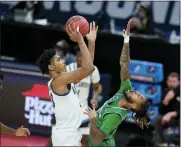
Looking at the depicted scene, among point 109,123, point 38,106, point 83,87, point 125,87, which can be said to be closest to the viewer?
point 109,123

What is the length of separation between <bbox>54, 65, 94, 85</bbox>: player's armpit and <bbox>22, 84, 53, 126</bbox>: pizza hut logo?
9.97ft

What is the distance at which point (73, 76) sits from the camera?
6.94 m

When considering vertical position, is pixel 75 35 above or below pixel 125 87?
above

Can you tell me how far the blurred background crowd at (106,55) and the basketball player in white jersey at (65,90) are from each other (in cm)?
252

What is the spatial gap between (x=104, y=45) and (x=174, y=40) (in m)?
1.24

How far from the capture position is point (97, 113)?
7207 millimetres

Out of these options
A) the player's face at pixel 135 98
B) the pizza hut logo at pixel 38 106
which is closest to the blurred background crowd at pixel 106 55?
the pizza hut logo at pixel 38 106

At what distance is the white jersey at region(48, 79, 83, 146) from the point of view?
23.9 ft

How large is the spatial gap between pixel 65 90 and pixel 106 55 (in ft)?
13.9

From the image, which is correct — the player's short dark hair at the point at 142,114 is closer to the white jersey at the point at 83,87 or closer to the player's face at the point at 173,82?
the white jersey at the point at 83,87

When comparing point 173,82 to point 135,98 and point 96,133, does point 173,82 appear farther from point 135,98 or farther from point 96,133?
point 96,133

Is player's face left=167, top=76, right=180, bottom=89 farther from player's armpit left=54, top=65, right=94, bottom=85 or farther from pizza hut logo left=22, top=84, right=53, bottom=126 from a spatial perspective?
player's armpit left=54, top=65, right=94, bottom=85

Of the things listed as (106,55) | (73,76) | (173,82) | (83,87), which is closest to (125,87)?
(73,76)

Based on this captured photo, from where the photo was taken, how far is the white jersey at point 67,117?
729 centimetres
